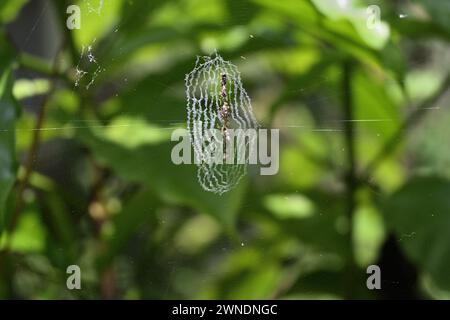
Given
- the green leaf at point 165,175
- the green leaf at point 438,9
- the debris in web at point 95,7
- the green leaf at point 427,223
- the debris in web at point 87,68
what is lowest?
the green leaf at point 427,223

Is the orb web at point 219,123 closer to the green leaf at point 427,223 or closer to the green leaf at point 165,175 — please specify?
the green leaf at point 165,175

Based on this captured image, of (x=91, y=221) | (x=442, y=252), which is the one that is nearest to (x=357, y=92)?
(x=442, y=252)

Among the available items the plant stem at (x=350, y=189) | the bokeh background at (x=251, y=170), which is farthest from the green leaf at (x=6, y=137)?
the plant stem at (x=350, y=189)

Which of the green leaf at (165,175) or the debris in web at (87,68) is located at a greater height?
the debris in web at (87,68)

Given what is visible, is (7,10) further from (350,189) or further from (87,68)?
(350,189)

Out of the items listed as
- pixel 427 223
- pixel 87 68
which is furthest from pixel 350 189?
pixel 87 68
